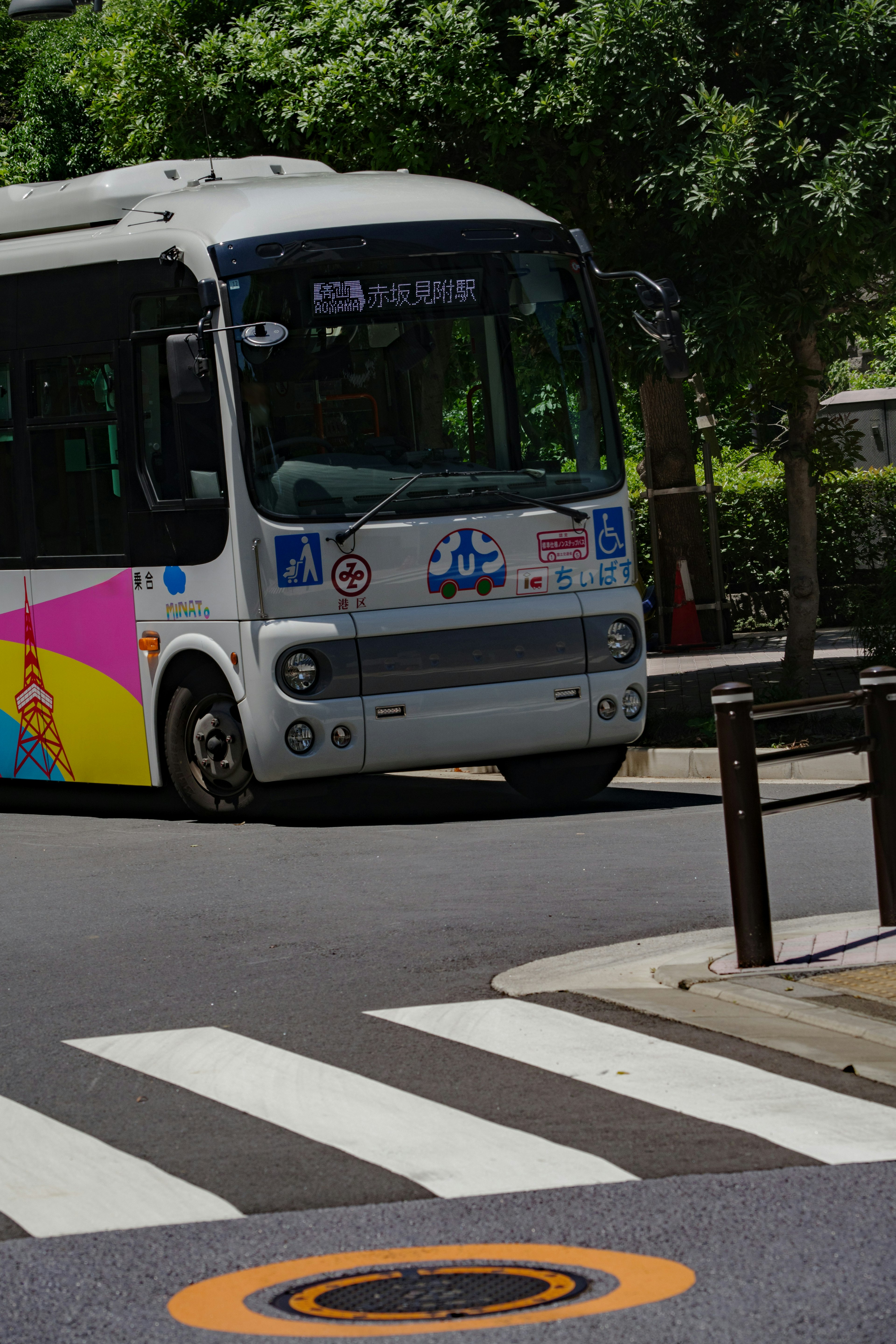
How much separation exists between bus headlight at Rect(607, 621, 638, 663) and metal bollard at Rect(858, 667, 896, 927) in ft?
13.7

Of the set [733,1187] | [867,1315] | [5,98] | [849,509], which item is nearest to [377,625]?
[733,1187]

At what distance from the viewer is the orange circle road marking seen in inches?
160

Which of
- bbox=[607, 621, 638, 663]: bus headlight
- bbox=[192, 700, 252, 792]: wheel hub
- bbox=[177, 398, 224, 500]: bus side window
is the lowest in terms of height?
bbox=[192, 700, 252, 792]: wheel hub

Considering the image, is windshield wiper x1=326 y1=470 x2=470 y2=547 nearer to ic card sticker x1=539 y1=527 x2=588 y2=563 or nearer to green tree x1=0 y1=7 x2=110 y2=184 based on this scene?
ic card sticker x1=539 y1=527 x2=588 y2=563

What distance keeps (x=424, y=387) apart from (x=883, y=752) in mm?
4649

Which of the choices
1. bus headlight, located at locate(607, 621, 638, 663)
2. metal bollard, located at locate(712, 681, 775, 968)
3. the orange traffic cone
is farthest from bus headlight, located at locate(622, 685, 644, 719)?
the orange traffic cone

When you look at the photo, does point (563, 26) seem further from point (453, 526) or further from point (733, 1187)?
point (733, 1187)

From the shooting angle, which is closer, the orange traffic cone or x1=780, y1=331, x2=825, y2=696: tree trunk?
x1=780, y1=331, x2=825, y2=696: tree trunk

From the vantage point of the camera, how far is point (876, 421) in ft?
96.2

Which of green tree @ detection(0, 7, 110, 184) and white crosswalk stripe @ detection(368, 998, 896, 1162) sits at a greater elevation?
green tree @ detection(0, 7, 110, 184)

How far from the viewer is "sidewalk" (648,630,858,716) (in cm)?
1723

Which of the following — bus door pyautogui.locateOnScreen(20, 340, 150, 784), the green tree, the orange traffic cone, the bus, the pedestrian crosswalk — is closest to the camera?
the pedestrian crosswalk

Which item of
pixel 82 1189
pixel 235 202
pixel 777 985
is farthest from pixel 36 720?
pixel 82 1189

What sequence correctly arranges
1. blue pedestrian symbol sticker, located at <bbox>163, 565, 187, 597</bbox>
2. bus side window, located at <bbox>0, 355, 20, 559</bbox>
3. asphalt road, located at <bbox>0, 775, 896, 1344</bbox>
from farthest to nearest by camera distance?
bus side window, located at <bbox>0, 355, 20, 559</bbox>
blue pedestrian symbol sticker, located at <bbox>163, 565, 187, 597</bbox>
asphalt road, located at <bbox>0, 775, 896, 1344</bbox>
